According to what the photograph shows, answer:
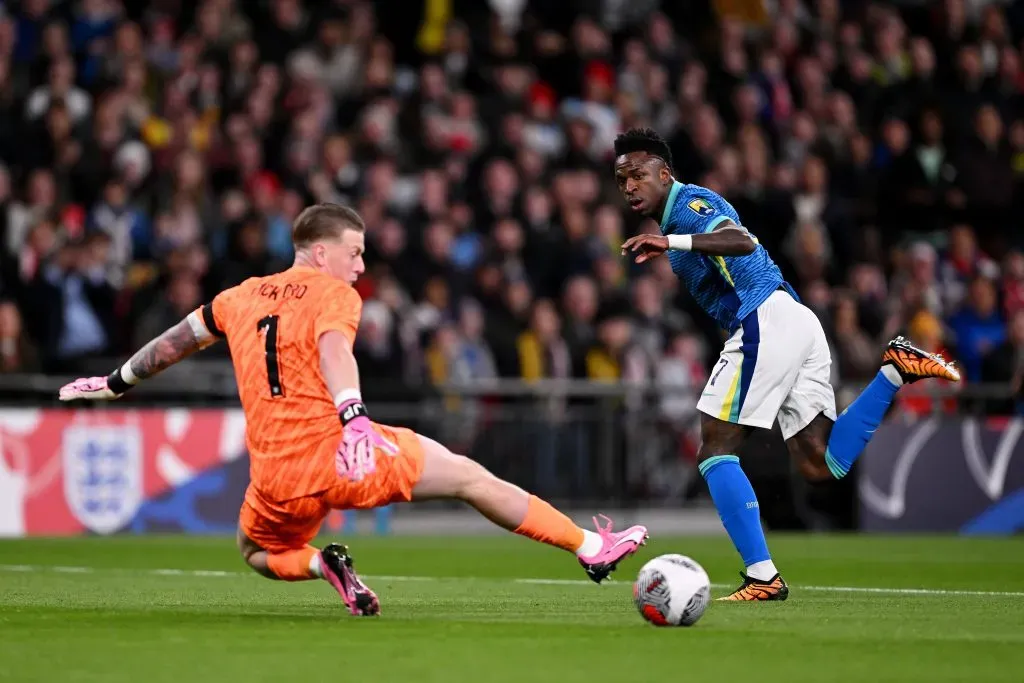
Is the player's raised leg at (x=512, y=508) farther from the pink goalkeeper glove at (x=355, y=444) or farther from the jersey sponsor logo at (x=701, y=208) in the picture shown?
the jersey sponsor logo at (x=701, y=208)

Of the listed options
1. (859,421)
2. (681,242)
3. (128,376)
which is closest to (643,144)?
(681,242)

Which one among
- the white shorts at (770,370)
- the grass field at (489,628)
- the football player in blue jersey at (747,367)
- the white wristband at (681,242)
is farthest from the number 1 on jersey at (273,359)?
the white shorts at (770,370)

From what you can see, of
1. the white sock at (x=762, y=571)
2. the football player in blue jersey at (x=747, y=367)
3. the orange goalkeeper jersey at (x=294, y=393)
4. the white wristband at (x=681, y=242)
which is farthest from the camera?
the football player in blue jersey at (x=747, y=367)

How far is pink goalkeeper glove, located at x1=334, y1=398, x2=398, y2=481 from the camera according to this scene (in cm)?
700

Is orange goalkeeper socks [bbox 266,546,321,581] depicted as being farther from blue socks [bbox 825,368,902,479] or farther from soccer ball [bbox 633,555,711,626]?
blue socks [bbox 825,368,902,479]

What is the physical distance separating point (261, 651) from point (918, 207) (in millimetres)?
15926

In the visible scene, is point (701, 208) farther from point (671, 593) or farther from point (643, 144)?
point (671, 593)

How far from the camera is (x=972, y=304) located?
63.2 feet

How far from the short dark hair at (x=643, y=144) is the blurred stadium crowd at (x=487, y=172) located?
25.2 ft

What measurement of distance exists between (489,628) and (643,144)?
3.07 m

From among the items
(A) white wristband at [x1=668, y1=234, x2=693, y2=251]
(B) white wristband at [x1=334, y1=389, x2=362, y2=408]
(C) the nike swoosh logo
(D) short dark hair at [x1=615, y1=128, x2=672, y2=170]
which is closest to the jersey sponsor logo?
(D) short dark hair at [x1=615, y1=128, x2=672, y2=170]

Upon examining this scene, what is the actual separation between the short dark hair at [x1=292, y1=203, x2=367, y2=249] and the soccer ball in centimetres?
194

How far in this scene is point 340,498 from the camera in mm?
7660

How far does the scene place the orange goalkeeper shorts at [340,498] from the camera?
25.1 ft
